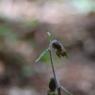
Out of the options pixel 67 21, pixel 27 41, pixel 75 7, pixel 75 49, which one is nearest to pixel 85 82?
pixel 75 49

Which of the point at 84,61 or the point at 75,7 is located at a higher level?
the point at 75,7

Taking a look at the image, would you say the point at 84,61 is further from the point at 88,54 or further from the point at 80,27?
the point at 80,27

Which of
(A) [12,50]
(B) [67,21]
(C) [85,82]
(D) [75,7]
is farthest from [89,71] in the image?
(D) [75,7]

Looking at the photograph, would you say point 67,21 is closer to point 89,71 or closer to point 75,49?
point 75,49

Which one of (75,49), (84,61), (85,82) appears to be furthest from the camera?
(75,49)

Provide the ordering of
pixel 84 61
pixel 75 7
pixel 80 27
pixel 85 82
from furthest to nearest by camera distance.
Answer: pixel 75 7, pixel 80 27, pixel 84 61, pixel 85 82

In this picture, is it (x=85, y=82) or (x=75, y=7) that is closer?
(x=85, y=82)

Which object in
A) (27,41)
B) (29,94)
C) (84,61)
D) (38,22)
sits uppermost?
(38,22)
